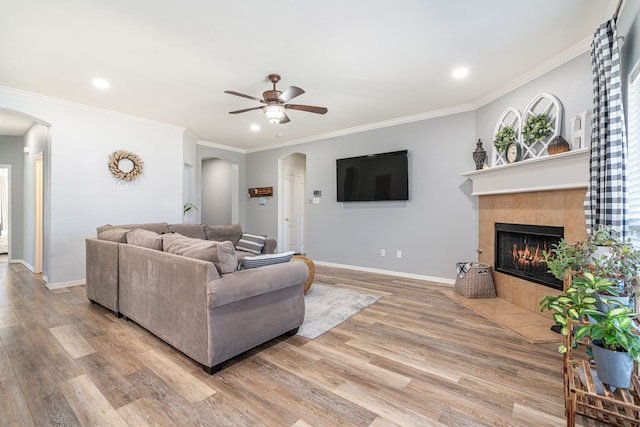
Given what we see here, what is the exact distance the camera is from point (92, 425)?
151 cm

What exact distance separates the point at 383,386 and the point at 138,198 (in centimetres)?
473

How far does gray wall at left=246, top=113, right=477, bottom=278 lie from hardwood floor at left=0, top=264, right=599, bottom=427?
1699 mm

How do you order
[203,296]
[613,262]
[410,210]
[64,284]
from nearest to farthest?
[613,262] < [203,296] < [64,284] < [410,210]

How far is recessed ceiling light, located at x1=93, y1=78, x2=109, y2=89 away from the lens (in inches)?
133

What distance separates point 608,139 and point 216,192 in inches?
304

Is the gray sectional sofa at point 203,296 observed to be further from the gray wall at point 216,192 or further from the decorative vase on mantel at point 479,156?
the gray wall at point 216,192

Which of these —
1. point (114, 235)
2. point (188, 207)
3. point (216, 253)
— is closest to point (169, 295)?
point (216, 253)

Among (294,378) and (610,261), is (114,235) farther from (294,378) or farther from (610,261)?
(610,261)

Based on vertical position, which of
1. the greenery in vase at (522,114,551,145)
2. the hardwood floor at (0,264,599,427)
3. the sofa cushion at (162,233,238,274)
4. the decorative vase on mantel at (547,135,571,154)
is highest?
the greenery in vase at (522,114,551,145)

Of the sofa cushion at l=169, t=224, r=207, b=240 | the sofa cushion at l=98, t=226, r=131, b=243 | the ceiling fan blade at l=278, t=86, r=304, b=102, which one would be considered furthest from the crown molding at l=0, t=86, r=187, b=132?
the ceiling fan blade at l=278, t=86, r=304, b=102

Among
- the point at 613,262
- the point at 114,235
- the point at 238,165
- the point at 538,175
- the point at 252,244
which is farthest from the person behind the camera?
the point at 238,165

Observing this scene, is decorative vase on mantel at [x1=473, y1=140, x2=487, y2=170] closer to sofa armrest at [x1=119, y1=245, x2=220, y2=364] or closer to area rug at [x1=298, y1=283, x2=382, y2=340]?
area rug at [x1=298, y1=283, x2=382, y2=340]

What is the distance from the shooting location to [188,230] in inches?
187

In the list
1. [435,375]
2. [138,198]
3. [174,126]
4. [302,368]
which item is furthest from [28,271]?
[435,375]
